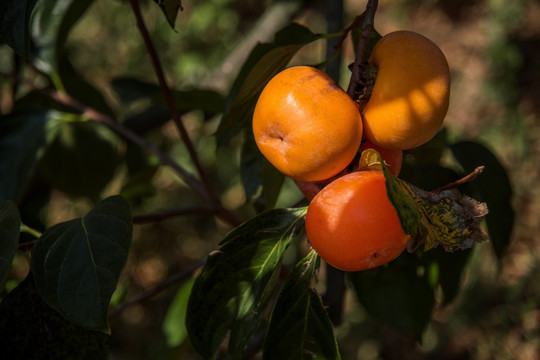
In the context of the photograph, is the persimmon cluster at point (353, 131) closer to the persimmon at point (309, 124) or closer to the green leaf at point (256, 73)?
the persimmon at point (309, 124)

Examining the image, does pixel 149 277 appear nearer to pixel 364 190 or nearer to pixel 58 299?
pixel 58 299

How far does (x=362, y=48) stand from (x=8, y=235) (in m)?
0.40

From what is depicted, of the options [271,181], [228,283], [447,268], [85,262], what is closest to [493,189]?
[447,268]

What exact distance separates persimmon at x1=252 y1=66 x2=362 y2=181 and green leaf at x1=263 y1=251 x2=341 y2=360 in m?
0.13

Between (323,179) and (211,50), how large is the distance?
2.13 metres

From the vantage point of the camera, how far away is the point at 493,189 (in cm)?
87

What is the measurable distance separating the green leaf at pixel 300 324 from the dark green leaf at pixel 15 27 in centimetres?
36

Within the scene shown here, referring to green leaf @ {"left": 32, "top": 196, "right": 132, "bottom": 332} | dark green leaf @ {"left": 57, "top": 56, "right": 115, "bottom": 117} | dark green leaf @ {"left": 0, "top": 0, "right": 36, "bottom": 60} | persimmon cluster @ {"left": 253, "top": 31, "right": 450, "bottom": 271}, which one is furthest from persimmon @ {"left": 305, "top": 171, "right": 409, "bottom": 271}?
dark green leaf @ {"left": 57, "top": 56, "right": 115, "bottom": 117}

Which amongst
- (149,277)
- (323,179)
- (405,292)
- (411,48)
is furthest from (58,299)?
(149,277)

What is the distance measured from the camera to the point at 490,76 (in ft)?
7.09

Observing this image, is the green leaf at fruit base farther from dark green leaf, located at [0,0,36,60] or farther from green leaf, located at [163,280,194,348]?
green leaf, located at [163,280,194,348]

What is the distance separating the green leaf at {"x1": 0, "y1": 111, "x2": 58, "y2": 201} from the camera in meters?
0.92

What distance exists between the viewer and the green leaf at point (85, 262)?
543 millimetres

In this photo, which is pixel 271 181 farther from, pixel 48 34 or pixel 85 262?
pixel 48 34
